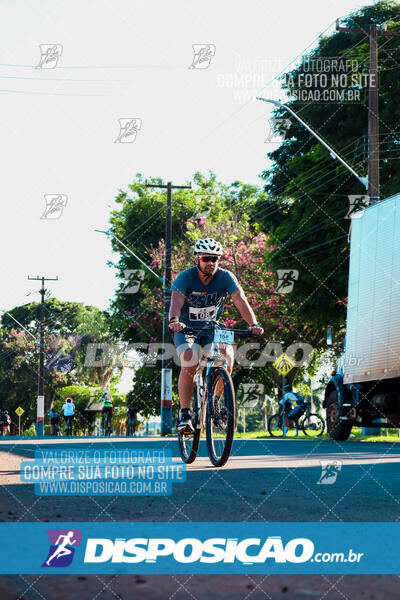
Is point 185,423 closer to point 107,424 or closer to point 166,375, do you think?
point 166,375

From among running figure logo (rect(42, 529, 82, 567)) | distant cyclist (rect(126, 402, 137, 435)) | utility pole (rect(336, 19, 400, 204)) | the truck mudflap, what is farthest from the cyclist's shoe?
distant cyclist (rect(126, 402, 137, 435))

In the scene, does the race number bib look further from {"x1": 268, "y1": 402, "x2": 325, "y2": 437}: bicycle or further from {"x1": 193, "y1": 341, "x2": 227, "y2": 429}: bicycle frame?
{"x1": 268, "y1": 402, "x2": 325, "y2": 437}: bicycle

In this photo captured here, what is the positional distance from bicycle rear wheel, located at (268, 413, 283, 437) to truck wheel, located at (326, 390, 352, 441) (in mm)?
6805

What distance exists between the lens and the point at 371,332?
677 inches

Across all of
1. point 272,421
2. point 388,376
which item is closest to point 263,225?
point 272,421

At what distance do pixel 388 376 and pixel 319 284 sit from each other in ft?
27.5

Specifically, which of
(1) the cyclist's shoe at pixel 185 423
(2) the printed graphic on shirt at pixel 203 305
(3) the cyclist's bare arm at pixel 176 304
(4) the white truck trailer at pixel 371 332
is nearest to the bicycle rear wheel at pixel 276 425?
(4) the white truck trailer at pixel 371 332

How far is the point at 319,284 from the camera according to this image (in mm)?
24547

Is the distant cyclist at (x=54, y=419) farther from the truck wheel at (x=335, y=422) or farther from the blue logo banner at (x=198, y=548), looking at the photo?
the blue logo banner at (x=198, y=548)

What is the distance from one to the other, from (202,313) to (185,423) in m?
1.06

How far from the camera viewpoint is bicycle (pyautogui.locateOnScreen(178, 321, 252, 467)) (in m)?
8.23

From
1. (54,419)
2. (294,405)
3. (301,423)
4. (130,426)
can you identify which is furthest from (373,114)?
(54,419)

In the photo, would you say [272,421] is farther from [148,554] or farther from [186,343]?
[148,554]

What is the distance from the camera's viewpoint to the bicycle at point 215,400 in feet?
27.0
